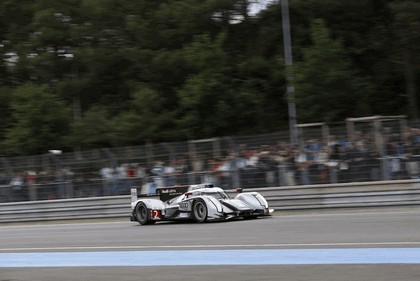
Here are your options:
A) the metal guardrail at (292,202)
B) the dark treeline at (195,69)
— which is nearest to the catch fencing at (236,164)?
the metal guardrail at (292,202)

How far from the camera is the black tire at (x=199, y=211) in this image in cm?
1584

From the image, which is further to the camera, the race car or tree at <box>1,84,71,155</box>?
tree at <box>1,84,71,155</box>

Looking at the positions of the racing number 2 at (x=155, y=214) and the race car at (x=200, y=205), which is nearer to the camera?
the race car at (x=200, y=205)

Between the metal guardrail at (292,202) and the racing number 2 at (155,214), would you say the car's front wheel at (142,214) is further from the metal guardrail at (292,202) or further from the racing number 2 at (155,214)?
the metal guardrail at (292,202)

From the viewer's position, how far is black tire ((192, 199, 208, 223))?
52.0 feet

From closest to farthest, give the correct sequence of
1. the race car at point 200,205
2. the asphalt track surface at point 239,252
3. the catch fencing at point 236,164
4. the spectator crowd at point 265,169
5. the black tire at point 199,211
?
the asphalt track surface at point 239,252
the race car at point 200,205
the black tire at point 199,211
the spectator crowd at point 265,169
the catch fencing at point 236,164

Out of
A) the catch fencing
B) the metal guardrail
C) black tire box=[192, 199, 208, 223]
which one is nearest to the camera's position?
black tire box=[192, 199, 208, 223]

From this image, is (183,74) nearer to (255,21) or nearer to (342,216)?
(255,21)

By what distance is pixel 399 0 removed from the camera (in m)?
35.2

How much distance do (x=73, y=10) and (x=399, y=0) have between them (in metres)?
20.1

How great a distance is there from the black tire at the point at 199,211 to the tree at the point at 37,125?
2148 centimetres

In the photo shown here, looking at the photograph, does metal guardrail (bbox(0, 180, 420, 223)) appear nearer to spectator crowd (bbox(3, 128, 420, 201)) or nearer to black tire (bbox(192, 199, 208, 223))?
spectator crowd (bbox(3, 128, 420, 201))

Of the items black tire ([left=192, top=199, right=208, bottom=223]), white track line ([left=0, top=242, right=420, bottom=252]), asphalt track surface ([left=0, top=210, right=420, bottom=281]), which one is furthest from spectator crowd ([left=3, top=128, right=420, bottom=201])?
white track line ([left=0, top=242, right=420, bottom=252])

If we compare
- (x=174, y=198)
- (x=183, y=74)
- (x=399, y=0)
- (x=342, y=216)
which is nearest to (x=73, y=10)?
(x=183, y=74)
